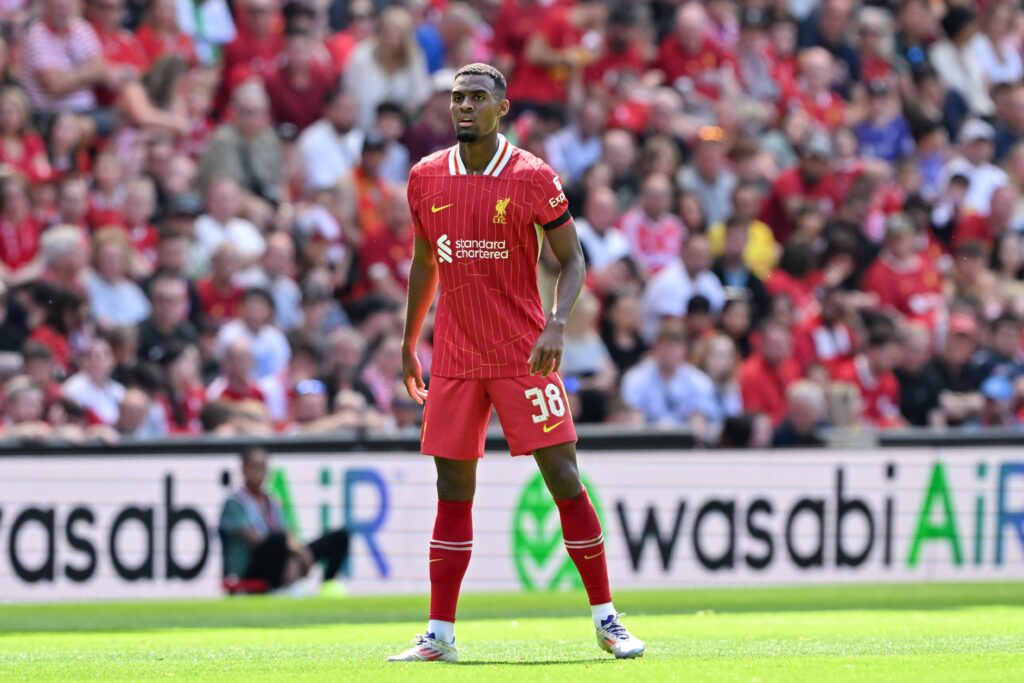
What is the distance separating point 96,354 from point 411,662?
268 inches

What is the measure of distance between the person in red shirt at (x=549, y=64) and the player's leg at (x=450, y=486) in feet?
33.8

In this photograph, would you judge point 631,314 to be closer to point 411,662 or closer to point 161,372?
point 161,372

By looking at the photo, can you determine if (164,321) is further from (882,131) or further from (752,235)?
(882,131)

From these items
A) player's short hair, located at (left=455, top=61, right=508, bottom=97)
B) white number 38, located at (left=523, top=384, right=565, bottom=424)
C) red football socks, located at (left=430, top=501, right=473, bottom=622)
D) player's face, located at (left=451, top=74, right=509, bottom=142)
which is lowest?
red football socks, located at (left=430, top=501, right=473, bottom=622)

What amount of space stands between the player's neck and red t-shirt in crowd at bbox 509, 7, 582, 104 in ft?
33.7

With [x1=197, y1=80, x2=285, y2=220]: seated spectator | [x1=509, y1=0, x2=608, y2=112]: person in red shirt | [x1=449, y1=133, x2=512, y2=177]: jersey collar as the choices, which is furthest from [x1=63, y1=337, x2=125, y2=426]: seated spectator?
[x1=449, y1=133, x2=512, y2=177]: jersey collar

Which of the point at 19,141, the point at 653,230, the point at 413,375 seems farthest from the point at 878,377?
the point at 413,375

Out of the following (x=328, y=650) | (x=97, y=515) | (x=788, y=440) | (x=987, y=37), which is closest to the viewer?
(x=328, y=650)

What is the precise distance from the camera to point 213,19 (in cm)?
1775

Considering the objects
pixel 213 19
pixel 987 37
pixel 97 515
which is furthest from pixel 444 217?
pixel 987 37

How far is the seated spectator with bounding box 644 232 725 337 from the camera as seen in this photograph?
53.8 ft

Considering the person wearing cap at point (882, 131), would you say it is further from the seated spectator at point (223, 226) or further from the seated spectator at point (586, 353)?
the seated spectator at point (223, 226)

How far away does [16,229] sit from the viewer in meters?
14.6

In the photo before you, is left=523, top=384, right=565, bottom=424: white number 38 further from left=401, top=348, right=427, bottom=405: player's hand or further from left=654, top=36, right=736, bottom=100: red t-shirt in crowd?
left=654, top=36, right=736, bottom=100: red t-shirt in crowd
